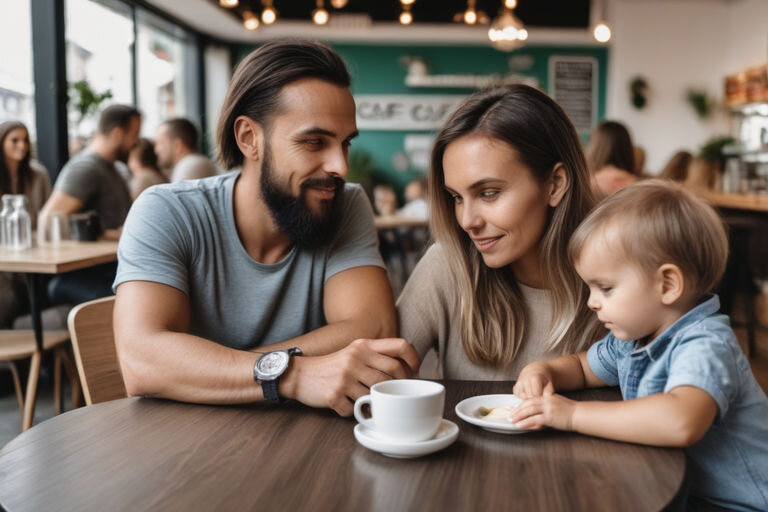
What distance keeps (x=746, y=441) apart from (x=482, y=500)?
0.52 meters

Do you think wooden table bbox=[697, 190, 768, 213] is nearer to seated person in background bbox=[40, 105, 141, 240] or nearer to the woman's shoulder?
seated person in background bbox=[40, 105, 141, 240]

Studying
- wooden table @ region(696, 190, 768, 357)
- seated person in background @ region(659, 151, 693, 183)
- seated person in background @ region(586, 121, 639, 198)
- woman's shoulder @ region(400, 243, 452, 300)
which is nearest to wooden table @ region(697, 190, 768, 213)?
wooden table @ region(696, 190, 768, 357)

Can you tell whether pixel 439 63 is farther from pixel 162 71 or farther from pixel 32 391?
pixel 32 391

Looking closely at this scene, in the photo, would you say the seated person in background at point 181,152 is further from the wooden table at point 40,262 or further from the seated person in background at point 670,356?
the seated person in background at point 670,356

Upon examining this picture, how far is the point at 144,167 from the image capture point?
5465mm


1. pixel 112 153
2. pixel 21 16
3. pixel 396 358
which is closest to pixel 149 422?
pixel 396 358

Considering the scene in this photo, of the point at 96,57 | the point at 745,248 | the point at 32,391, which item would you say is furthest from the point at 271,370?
the point at 96,57

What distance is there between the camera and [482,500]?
847 millimetres

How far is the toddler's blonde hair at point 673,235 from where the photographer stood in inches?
44.7

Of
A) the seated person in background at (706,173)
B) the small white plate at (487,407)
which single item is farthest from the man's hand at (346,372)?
the seated person in background at (706,173)

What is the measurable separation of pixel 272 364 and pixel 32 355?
7.78 feet

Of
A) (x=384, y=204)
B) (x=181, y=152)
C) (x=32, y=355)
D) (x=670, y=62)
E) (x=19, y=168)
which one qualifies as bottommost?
(x=32, y=355)

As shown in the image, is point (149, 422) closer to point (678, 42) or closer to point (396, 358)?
point (396, 358)

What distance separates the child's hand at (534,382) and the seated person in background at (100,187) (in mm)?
3123
